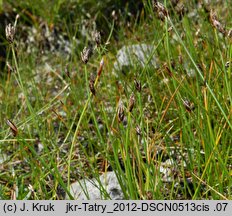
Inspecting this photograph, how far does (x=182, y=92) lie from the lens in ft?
7.69

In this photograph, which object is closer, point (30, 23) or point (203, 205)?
point (203, 205)

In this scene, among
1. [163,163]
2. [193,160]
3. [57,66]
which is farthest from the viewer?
[57,66]

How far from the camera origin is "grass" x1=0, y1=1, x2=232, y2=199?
184 cm

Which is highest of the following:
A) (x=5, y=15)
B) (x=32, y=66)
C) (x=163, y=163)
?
(x=5, y=15)

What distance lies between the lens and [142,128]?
5.81 feet

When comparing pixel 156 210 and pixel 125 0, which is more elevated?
pixel 125 0

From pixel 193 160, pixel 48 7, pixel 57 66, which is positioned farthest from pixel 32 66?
pixel 193 160

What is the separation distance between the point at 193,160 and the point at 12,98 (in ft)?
4.50

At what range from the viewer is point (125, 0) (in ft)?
13.4

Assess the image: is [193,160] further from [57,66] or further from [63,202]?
[57,66]

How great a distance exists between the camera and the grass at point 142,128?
184 cm

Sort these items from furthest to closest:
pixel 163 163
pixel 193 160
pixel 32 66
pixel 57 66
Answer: pixel 57 66, pixel 32 66, pixel 163 163, pixel 193 160

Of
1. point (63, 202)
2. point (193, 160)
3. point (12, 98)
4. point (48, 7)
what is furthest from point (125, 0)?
point (63, 202)

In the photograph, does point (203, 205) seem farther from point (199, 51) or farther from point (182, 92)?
point (199, 51)
